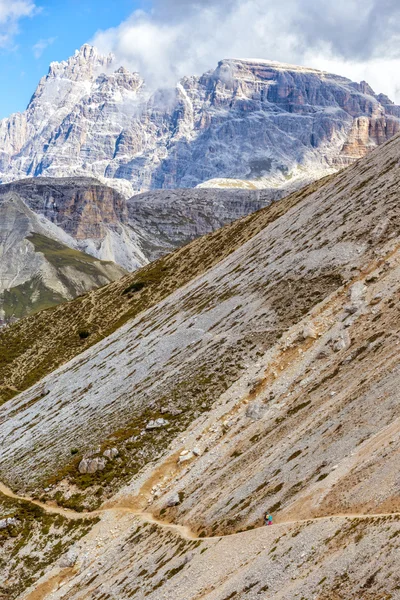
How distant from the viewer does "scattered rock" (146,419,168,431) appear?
203 ft

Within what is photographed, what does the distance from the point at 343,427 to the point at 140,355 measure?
4865cm

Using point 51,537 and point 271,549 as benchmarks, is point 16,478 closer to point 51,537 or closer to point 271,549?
point 51,537

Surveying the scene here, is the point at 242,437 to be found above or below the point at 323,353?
below

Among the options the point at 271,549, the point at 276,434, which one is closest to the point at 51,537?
the point at 276,434

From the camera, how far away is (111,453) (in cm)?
5953

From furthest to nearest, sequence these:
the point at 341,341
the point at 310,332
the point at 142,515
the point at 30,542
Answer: the point at 310,332 → the point at 341,341 → the point at 30,542 → the point at 142,515

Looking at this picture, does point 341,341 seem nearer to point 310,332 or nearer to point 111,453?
point 310,332

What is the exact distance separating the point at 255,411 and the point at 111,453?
15.9m

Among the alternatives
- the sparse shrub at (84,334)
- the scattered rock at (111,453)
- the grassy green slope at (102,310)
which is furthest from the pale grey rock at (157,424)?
the sparse shrub at (84,334)

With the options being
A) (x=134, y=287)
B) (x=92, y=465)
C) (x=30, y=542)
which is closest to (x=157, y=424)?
(x=92, y=465)

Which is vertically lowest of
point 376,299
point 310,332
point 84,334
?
point 376,299

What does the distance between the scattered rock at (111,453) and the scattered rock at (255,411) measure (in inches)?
570

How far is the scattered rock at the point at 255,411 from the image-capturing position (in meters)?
54.5

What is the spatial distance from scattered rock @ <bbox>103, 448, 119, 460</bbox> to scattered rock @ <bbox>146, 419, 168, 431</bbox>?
14.3ft
